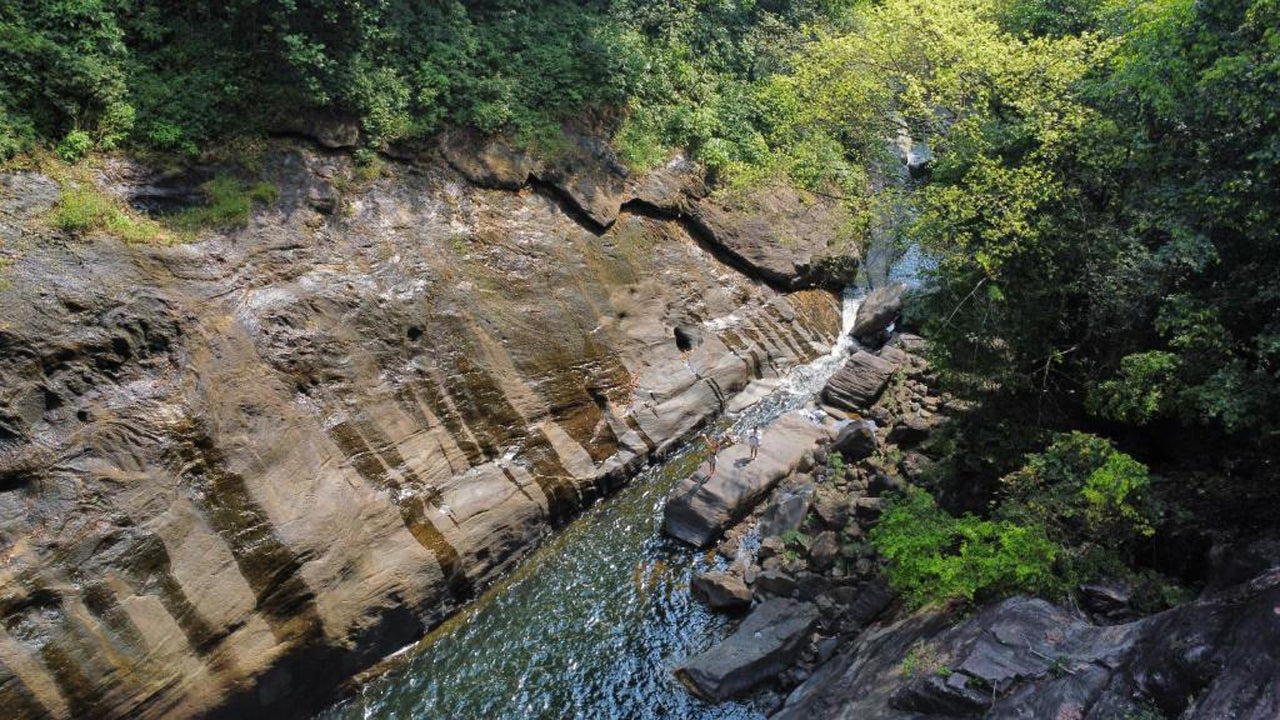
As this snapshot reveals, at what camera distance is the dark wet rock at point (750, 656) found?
1256 centimetres

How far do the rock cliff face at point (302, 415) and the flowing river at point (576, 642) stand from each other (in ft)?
2.46

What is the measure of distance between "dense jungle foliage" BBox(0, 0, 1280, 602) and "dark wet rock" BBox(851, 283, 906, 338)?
3490mm

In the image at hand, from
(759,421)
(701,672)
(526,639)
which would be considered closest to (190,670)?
(526,639)

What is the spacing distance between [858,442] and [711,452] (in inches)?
151

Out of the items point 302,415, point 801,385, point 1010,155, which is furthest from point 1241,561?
point 302,415

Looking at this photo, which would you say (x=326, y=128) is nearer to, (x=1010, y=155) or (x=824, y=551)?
(x=824, y=551)

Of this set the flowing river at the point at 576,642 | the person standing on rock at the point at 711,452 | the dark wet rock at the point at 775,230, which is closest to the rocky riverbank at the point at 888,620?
the person standing on rock at the point at 711,452

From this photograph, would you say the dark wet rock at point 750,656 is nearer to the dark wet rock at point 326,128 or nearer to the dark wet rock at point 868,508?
the dark wet rock at point 868,508

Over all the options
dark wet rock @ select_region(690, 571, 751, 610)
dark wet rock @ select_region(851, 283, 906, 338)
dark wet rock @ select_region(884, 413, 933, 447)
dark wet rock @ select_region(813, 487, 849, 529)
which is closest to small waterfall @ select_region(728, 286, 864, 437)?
dark wet rock @ select_region(851, 283, 906, 338)

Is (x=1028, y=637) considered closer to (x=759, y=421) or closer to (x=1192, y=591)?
(x=1192, y=591)

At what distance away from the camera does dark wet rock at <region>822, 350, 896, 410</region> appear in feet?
66.5

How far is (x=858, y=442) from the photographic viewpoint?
57.1ft

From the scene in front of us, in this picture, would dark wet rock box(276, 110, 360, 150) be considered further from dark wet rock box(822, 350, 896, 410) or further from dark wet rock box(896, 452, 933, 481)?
dark wet rock box(896, 452, 933, 481)

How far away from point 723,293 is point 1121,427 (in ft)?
40.2
